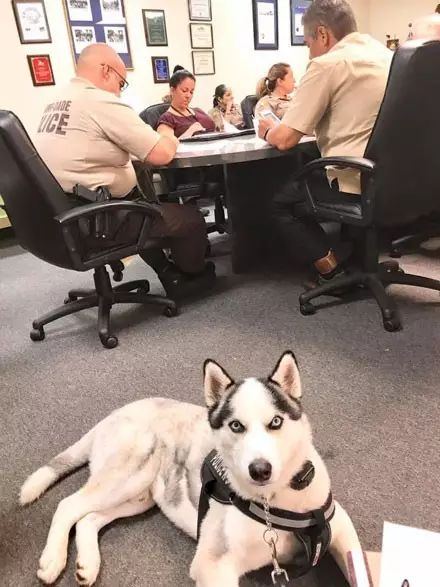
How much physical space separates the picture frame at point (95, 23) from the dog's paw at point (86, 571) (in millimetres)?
4381

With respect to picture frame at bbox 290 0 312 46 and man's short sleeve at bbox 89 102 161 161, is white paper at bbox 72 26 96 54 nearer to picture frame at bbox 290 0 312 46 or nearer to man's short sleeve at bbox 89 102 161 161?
picture frame at bbox 290 0 312 46

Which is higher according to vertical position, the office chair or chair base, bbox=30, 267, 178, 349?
the office chair

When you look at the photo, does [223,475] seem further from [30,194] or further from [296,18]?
[296,18]

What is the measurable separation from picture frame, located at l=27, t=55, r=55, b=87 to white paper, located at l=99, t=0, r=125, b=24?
27.5 inches

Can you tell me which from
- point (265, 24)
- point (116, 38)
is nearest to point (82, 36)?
point (116, 38)

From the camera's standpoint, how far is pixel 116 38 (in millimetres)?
4664

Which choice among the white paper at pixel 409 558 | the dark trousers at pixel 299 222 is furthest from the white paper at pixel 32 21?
the white paper at pixel 409 558

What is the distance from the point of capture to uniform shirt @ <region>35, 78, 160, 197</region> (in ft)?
6.97

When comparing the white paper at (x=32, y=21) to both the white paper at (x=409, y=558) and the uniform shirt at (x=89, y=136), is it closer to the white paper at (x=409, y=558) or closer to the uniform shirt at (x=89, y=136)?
the uniform shirt at (x=89, y=136)

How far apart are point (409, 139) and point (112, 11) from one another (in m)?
3.73

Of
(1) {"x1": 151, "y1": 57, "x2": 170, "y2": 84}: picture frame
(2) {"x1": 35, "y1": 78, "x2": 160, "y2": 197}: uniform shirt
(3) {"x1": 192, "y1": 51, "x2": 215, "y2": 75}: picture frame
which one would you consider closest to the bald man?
(2) {"x1": 35, "y1": 78, "x2": 160, "y2": 197}: uniform shirt

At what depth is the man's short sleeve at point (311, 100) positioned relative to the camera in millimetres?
2074

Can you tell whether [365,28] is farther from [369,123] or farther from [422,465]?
[422,465]

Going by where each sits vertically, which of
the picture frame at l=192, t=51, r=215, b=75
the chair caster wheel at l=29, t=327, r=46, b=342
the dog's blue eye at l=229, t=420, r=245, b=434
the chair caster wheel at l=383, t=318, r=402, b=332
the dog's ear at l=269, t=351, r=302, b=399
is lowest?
the chair caster wheel at l=29, t=327, r=46, b=342
